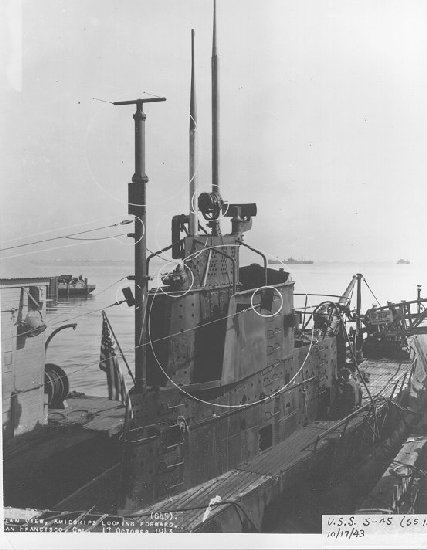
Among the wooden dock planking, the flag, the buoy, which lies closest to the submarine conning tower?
the flag

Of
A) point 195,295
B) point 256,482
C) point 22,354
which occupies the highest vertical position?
point 195,295

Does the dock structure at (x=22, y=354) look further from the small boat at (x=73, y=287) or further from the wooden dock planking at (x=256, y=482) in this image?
the small boat at (x=73, y=287)

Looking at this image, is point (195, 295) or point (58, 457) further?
point (58, 457)

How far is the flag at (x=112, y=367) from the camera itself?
10.1 m

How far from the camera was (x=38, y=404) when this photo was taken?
52.9 feet

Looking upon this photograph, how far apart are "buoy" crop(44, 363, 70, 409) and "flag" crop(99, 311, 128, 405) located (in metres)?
Answer: 6.38

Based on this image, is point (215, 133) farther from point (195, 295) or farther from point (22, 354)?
point (22, 354)

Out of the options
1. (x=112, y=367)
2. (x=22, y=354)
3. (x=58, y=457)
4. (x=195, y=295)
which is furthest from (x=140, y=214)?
(x=22, y=354)

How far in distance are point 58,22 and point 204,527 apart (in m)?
9.67

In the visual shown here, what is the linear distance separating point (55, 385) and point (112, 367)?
287 inches

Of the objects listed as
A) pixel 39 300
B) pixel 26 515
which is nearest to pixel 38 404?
pixel 39 300

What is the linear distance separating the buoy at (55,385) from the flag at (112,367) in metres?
6.38

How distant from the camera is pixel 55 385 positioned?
56.9 feet

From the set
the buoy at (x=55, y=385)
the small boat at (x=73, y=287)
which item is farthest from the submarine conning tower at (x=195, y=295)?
the small boat at (x=73, y=287)
